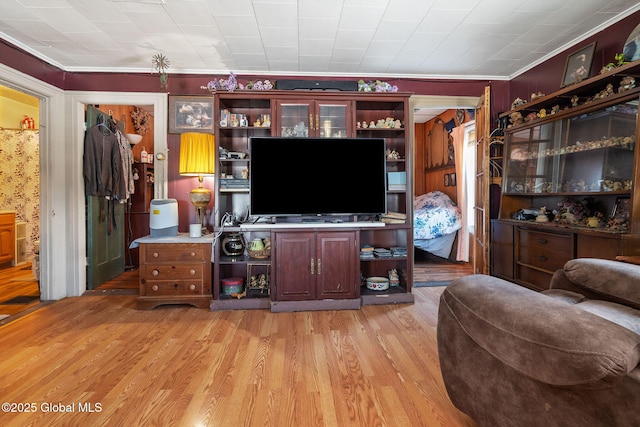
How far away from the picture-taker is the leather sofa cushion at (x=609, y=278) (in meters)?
1.27

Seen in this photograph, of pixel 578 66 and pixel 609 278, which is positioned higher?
pixel 578 66

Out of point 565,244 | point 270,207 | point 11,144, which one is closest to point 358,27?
point 270,207

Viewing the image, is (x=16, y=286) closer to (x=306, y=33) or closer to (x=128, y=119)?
(x=128, y=119)

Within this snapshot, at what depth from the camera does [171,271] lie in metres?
3.04

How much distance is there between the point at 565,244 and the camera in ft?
8.63

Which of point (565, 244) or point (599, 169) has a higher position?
point (599, 169)

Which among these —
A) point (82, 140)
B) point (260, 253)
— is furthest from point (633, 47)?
point (82, 140)

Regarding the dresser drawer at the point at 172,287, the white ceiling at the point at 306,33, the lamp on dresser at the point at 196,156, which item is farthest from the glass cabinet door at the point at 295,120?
the dresser drawer at the point at 172,287

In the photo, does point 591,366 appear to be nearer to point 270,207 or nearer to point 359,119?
point 270,207

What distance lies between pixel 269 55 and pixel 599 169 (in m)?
3.12

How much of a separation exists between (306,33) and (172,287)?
8.74ft

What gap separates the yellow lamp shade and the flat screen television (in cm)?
49

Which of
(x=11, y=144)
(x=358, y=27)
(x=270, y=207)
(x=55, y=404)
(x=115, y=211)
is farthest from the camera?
(x=11, y=144)

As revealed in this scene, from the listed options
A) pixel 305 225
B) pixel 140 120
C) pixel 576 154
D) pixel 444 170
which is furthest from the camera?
pixel 444 170
